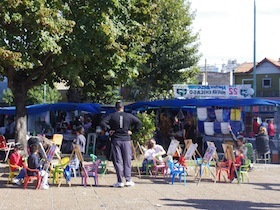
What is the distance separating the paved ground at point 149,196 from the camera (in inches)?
362

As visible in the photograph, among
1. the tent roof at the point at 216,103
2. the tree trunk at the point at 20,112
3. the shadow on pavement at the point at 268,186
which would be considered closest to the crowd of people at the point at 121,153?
the shadow on pavement at the point at 268,186

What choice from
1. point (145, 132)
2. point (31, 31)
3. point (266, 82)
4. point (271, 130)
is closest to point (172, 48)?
point (271, 130)

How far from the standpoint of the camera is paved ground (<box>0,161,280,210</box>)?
362 inches

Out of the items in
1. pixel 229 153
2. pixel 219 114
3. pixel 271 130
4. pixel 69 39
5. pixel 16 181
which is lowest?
pixel 16 181

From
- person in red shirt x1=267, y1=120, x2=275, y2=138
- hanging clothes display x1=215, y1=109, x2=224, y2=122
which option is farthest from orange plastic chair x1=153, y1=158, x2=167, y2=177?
person in red shirt x1=267, y1=120, x2=275, y2=138

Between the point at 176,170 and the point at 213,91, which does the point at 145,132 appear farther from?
the point at 213,91

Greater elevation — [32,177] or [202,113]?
[202,113]

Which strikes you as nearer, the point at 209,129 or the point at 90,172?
the point at 90,172

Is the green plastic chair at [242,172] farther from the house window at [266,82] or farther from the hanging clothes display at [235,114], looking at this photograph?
the house window at [266,82]

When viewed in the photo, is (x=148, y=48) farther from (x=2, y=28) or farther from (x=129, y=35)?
(x=2, y=28)

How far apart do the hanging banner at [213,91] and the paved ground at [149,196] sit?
7442 millimetres

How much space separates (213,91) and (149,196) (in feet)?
35.3

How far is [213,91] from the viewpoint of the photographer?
20359 millimetres

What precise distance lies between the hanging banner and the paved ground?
7442 millimetres
